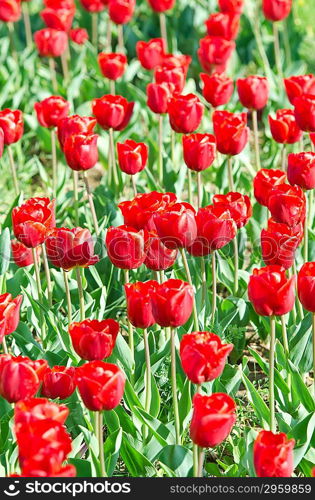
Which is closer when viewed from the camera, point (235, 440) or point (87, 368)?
point (87, 368)

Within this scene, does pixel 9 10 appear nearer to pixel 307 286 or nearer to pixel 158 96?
pixel 158 96

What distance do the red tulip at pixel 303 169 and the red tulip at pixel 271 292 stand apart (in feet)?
2.51

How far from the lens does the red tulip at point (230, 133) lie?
135 inches

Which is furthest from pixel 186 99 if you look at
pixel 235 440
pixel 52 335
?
pixel 235 440

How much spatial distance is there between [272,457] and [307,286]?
58 cm

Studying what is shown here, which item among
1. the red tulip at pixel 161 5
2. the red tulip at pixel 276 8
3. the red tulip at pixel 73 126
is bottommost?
the red tulip at pixel 73 126

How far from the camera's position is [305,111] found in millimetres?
3475

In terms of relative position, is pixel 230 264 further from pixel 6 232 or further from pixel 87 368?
pixel 87 368

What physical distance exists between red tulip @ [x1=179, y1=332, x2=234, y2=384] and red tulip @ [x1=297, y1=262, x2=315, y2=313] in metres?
0.35

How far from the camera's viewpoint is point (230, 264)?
353 cm

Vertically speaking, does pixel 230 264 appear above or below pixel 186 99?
below

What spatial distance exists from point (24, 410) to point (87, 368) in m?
0.25

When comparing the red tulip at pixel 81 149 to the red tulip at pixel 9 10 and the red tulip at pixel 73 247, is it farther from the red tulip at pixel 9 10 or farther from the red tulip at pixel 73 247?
the red tulip at pixel 9 10

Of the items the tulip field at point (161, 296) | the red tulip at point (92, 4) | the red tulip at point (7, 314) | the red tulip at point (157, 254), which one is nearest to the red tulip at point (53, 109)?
the tulip field at point (161, 296)
